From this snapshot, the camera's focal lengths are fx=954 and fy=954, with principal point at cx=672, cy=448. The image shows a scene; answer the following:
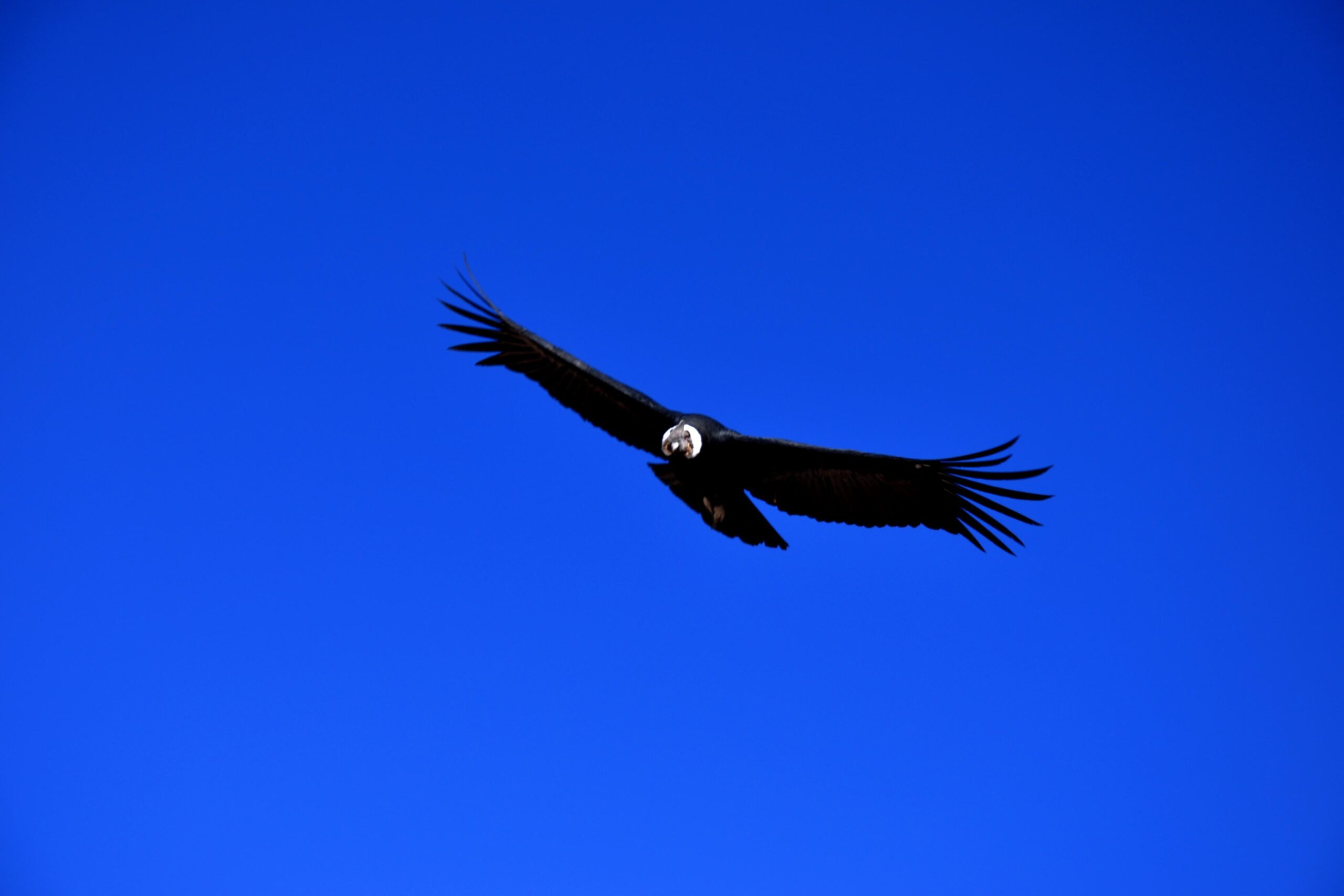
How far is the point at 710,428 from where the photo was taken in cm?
1130

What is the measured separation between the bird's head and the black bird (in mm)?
12

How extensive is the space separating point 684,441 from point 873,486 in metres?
2.29

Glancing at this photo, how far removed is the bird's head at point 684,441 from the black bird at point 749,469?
0.04 feet

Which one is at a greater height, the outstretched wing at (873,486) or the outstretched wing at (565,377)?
the outstretched wing at (565,377)

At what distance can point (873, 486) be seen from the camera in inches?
442

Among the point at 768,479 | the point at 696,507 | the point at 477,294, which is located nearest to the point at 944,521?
the point at 768,479

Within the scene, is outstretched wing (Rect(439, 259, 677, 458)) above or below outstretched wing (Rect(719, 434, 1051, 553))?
above

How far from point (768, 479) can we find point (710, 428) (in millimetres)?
1071

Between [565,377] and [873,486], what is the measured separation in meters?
4.40

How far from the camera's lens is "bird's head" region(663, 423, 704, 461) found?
444 inches

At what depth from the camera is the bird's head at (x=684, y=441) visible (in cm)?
1127

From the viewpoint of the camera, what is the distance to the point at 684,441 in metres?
11.3

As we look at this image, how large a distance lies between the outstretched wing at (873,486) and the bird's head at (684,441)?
0.33 m

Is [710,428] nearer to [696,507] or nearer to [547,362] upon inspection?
[696,507]
